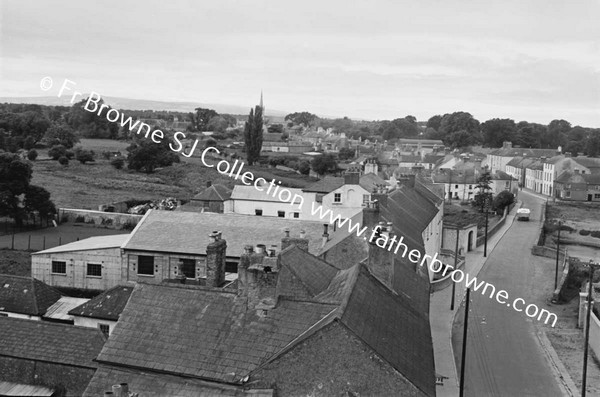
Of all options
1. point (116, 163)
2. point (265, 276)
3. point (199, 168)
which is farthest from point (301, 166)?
point (265, 276)

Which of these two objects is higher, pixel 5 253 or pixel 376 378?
pixel 376 378

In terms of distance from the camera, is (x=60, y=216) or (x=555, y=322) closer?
(x=555, y=322)

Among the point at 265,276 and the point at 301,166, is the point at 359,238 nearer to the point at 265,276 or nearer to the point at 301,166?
the point at 265,276

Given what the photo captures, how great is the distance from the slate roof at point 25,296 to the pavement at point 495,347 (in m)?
17.0

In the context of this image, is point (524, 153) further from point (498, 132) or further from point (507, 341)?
point (507, 341)

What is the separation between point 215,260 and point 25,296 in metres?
11.7

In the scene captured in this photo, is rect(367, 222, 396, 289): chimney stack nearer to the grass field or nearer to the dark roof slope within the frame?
the dark roof slope

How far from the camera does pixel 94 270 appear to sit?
114ft

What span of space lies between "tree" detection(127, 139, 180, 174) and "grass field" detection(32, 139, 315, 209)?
4.75ft

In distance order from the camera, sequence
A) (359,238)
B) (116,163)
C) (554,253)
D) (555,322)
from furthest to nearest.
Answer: (116,163) < (554,253) < (555,322) < (359,238)

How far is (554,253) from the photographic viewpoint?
171 feet

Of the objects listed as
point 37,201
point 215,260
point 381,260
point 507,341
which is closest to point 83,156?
point 37,201

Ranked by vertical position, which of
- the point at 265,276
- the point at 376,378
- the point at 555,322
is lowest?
the point at 555,322

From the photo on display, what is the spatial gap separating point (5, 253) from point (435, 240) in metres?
29.8
